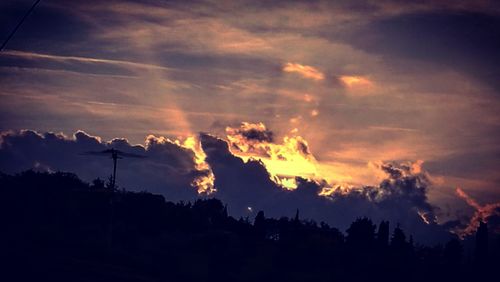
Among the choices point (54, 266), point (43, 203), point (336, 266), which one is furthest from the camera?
point (43, 203)

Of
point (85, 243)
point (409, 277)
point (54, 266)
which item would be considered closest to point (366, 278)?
point (409, 277)

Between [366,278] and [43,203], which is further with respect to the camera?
[43,203]

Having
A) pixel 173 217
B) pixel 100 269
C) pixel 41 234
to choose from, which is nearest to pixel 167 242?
pixel 173 217

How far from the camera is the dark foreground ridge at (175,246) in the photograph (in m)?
59.6

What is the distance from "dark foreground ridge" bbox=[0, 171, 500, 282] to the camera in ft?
196

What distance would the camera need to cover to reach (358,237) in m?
96.9

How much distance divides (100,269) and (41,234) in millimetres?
15716

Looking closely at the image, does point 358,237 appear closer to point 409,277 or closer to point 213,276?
point 409,277

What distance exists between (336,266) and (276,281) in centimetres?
1567

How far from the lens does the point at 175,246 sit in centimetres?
7744

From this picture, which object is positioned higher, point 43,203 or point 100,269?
point 43,203

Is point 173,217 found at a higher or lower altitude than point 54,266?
higher

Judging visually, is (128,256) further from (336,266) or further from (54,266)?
(336,266)

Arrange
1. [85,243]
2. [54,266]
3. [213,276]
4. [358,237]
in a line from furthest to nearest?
1. [358,237]
2. [85,243]
3. [213,276]
4. [54,266]
